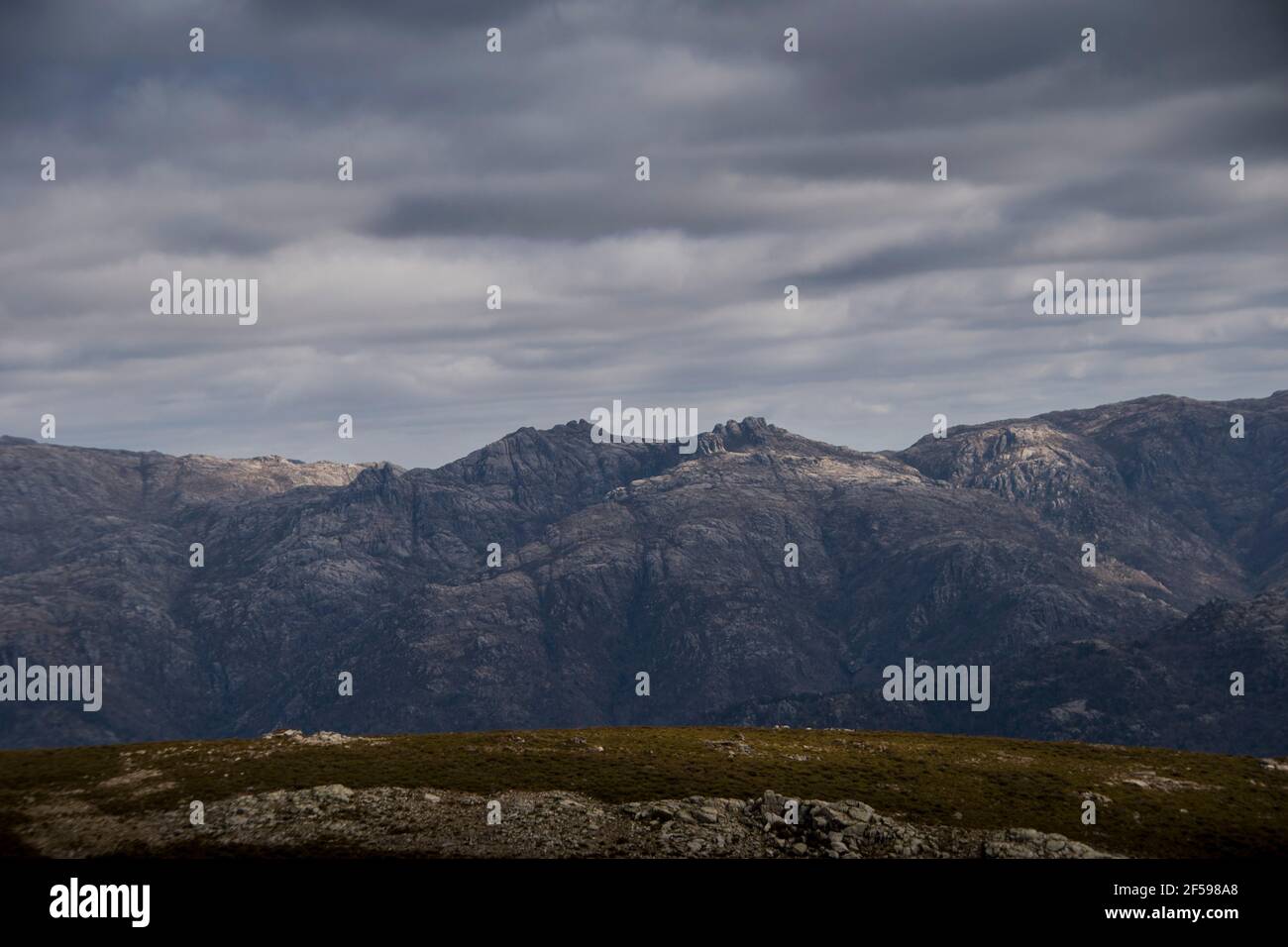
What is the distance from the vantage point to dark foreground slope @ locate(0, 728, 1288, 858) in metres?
98.9

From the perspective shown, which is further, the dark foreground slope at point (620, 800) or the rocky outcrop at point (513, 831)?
the dark foreground slope at point (620, 800)

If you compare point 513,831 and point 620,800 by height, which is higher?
point 620,800

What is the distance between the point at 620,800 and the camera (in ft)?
355

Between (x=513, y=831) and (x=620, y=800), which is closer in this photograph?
(x=513, y=831)

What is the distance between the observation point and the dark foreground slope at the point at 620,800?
3893 inches

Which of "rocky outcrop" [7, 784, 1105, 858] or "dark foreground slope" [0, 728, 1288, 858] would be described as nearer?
"rocky outcrop" [7, 784, 1105, 858]
